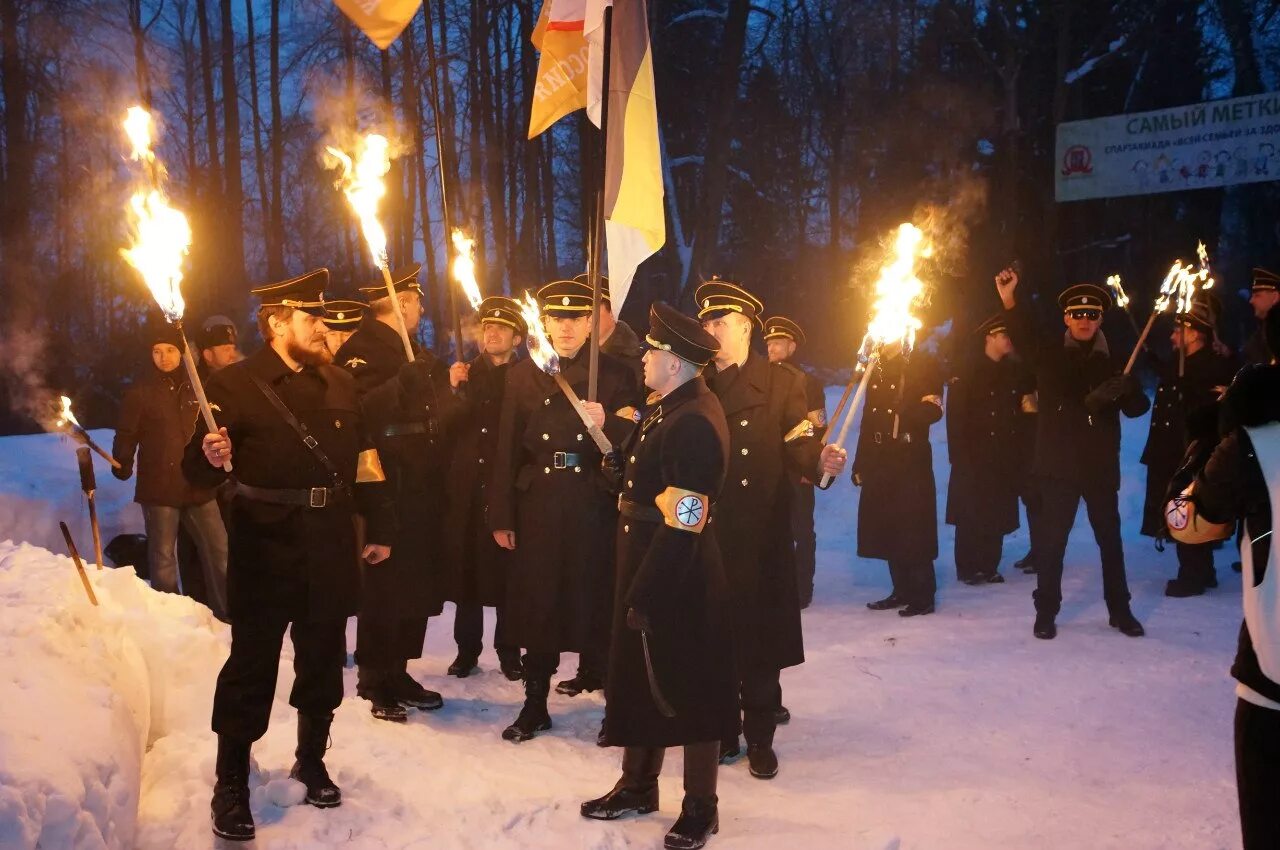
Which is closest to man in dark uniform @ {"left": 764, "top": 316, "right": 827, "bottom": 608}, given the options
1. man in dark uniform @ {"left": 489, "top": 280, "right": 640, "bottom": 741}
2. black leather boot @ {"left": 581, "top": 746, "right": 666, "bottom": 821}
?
man in dark uniform @ {"left": 489, "top": 280, "right": 640, "bottom": 741}

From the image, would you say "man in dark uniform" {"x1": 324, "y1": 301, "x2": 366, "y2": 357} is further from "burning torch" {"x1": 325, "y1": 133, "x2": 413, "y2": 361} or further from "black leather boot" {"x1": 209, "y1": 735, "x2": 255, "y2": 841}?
"black leather boot" {"x1": 209, "y1": 735, "x2": 255, "y2": 841}

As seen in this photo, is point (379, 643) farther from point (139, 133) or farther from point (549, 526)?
point (139, 133)

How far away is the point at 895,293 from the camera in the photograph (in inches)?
218

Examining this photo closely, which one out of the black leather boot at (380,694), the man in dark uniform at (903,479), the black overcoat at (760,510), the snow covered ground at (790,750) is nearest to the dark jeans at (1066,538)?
the snow covered ground at (790,750)

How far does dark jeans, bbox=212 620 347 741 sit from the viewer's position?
4715 millimetres

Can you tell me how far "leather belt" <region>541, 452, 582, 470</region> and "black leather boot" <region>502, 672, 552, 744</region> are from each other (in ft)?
3.89

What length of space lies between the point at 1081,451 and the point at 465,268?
4608 millimetres

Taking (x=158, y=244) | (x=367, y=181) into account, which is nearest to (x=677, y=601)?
(x=158, y=244)

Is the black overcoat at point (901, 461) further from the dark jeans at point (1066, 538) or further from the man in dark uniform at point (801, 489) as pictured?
the dark jeans at point (1066, 538)

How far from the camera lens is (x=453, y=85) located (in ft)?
84.2

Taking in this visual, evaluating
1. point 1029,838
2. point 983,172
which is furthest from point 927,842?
point 983,172

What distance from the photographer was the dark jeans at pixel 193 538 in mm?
9047

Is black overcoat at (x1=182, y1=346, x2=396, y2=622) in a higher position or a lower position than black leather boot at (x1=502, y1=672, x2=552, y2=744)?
higher

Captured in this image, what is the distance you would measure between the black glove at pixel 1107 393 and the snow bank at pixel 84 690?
6.07 metres
